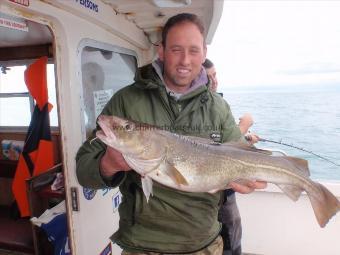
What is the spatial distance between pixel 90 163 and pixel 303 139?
20.8 feet

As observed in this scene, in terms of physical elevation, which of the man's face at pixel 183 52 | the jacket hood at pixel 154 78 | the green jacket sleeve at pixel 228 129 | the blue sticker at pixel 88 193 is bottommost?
the blue sticker at pixel 88 193

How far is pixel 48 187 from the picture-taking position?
152 inches

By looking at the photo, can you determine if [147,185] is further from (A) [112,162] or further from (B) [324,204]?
(B) [324,204]

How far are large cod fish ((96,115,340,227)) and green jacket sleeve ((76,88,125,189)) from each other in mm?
209

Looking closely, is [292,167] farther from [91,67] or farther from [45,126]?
[45,126]

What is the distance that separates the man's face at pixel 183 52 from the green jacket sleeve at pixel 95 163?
0.44 m

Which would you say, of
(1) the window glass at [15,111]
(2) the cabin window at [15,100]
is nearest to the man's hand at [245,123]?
(2) the cabin window at [15,100]

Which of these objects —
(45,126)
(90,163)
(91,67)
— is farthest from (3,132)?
(90,163)

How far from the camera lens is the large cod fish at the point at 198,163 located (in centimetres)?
183

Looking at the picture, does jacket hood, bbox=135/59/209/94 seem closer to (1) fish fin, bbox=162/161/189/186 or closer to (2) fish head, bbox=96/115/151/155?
(2) fish head, bbox=96/115/151/155

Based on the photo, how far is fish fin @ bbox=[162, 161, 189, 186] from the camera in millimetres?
1912

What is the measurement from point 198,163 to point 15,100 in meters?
4.51

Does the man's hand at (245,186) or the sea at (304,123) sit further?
the sea at (304,123)

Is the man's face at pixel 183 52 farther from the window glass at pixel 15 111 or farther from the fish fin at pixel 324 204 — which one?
the window glass at pixel 15 111
